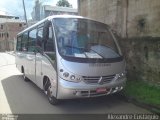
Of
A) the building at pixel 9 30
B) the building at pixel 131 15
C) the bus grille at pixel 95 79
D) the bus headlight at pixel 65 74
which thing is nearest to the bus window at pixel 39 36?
the bus headlight at pixel 65 74

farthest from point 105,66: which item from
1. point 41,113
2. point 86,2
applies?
point 86,2

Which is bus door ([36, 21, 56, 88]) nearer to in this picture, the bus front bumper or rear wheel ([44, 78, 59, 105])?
rear wheel ([44, 78, 59, 105])

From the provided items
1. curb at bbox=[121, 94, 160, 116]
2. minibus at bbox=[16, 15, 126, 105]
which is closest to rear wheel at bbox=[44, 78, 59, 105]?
minibus at bbox=[16, 15, 126, 105]

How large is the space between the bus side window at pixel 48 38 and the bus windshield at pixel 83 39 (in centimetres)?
20

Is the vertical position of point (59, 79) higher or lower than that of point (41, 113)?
higher

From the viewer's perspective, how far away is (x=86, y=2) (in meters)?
13.1

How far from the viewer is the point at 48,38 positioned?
6887 millimetres

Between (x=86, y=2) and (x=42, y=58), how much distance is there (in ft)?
21.2

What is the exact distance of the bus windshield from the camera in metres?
6.40

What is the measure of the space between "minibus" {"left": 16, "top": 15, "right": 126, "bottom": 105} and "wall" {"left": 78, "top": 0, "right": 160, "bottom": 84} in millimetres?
1319

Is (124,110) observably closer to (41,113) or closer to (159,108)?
(159,108)

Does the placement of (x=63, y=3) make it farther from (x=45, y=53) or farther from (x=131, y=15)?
(x=45, y=53)

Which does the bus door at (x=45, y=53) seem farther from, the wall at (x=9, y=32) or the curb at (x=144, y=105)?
the wall at (x=9, y=32)

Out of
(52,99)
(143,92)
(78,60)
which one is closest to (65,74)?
(78,60)
